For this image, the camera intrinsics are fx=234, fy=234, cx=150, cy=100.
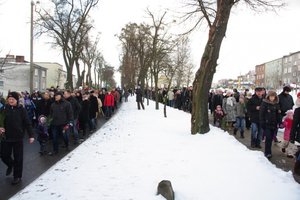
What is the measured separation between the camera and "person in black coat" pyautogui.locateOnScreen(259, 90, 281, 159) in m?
5.94

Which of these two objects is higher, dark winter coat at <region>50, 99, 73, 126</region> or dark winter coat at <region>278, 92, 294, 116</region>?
dark winter coat at <region>278, 92, 294, 116</region>

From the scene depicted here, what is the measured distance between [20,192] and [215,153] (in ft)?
13.7

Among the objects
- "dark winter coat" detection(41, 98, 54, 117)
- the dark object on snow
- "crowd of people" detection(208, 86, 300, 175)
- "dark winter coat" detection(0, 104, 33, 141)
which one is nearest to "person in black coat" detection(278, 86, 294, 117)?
"crowd of people" detection(208, 86, 300, 175)

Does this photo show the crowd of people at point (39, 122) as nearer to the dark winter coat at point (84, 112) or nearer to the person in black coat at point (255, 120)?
the dark winter coat at point (84, 112)

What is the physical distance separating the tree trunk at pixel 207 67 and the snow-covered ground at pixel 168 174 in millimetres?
1107

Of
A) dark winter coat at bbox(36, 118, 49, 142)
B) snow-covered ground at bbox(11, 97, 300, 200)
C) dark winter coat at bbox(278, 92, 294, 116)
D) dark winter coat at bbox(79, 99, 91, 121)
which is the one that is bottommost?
snow-covered ground at bbox(11, 97, 300, 200)

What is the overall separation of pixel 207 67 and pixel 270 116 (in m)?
2.60

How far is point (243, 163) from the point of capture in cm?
484

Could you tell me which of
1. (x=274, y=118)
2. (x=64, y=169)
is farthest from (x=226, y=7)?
(x=64, y=169)

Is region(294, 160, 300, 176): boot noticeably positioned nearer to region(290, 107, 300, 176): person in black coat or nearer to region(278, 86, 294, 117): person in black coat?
region(290, 107, 300, 176): person in black coat

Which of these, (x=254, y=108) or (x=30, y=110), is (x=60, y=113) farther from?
(x=254, y=108)

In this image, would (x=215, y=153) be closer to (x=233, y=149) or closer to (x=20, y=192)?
(x=233, y=149)

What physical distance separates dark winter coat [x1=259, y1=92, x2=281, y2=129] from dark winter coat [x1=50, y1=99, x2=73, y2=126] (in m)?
5.43

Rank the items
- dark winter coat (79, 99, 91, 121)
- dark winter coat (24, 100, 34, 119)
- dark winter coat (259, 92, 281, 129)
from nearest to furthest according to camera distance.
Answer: dark winter coat (259, 92, 281, 129) → dark winter coat (79, 99, 91, 121) → dark winter coat (24, 100, 34, 119)
